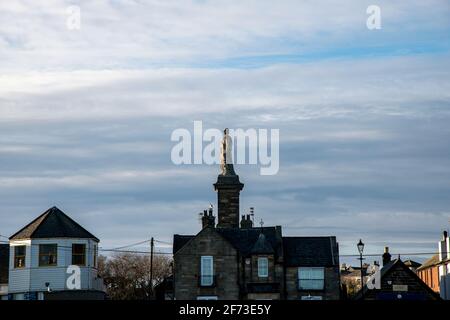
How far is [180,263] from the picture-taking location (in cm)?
7044

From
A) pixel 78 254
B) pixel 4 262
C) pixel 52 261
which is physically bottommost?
pixel 52 261

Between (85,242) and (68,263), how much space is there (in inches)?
85.7

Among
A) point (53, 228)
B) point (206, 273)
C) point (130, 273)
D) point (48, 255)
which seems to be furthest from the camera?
point (130, 273)

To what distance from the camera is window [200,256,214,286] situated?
70000mm

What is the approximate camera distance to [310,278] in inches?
2776

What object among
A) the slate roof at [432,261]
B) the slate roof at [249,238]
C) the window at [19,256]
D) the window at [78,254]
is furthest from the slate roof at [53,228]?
the slate roof at [432,261]

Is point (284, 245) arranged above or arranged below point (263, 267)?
above

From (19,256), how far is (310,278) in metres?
22.6

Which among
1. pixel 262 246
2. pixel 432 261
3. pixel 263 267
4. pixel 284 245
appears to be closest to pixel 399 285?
pixel 284 245

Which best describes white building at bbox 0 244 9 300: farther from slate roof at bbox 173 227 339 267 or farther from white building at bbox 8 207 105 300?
slate roof at bbox 173 227 339 267

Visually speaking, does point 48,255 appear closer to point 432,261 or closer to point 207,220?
point 207,220

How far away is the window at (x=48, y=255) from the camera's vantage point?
62625 millimetres

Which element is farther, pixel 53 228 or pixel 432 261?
pixel 432 261
